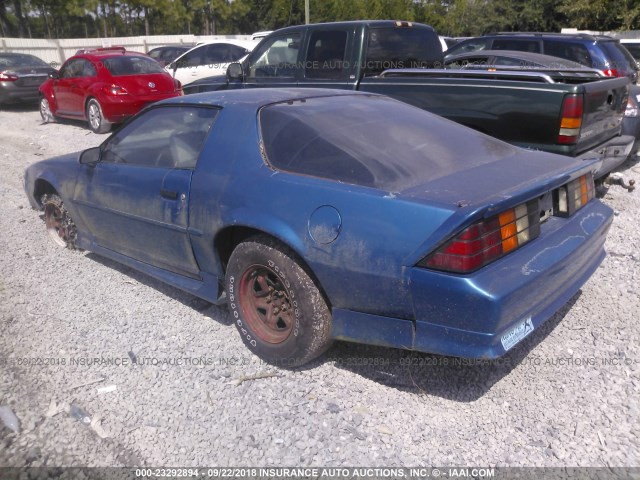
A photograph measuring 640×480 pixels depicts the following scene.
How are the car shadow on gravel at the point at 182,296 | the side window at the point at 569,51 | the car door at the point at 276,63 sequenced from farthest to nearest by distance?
1. the side window at the point at 569,51
2. the car door at the point at 276,63
3. the car shadow on gravel at the point at 182,296

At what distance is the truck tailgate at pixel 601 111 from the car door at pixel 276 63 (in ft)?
11.3

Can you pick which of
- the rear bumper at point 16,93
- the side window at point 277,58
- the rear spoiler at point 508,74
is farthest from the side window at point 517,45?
the rear bumper at point 16,93

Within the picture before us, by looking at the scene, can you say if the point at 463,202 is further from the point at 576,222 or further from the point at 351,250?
the point at 576,222

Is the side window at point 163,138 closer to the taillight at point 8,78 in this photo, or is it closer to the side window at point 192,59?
the side window at point 192,59

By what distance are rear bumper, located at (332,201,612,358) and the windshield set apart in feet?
52.3

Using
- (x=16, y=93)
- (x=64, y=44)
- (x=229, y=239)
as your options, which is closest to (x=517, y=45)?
(x=229, y=239)

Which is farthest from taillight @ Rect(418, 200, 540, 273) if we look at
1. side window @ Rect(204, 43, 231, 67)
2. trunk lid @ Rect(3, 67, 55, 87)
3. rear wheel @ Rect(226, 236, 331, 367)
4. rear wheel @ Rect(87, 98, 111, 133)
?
trunk lid @ Rect(3, 67, 55, 87)

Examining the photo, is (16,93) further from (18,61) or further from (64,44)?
(64,44)

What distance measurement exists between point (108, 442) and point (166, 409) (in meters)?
0.33

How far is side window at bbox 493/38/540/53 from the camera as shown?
31.3 ft

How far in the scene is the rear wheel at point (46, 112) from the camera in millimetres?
12827

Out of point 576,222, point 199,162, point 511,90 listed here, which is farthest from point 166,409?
point 511,90

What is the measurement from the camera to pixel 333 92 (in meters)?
3.95

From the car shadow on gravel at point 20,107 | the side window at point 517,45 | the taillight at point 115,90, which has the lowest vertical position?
the car shadow on gravel at point 20,107
